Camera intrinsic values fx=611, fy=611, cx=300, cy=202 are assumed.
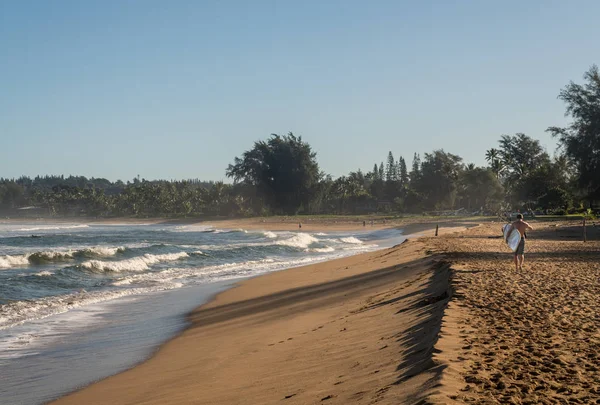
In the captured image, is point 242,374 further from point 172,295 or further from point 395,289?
point 172,295

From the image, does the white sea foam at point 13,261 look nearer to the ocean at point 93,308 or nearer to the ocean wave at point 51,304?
the ocean at point 93,308

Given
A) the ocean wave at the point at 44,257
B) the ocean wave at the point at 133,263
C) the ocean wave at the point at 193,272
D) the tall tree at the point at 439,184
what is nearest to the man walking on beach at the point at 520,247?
the ocean wave at the point at 193,272

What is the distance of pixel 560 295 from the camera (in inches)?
409

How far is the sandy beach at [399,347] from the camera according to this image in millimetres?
5367

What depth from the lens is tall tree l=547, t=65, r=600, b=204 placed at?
3950cm

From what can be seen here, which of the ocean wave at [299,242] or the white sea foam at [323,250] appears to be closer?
the white sea foam at [323,250]

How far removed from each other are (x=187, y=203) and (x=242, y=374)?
116518 mm

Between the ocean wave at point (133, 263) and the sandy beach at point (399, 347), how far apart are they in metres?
11.5

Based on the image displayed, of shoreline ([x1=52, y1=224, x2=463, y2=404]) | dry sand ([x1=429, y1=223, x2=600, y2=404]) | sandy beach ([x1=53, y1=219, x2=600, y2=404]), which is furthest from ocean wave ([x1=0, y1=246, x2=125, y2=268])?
Answer: dry sand ([x1=429, y1=223, x2=600, y2=404])

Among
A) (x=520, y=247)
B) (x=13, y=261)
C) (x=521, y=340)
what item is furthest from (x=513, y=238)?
(x=13, y=261)

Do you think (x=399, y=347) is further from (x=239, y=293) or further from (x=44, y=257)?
(x=44, y=257)

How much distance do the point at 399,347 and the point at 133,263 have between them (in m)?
22.0

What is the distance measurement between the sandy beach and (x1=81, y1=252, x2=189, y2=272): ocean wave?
11.5 m

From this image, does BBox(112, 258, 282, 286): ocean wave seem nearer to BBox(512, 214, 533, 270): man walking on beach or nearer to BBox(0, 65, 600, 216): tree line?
BBox(512, 214, 533, 270): man walking on beach
